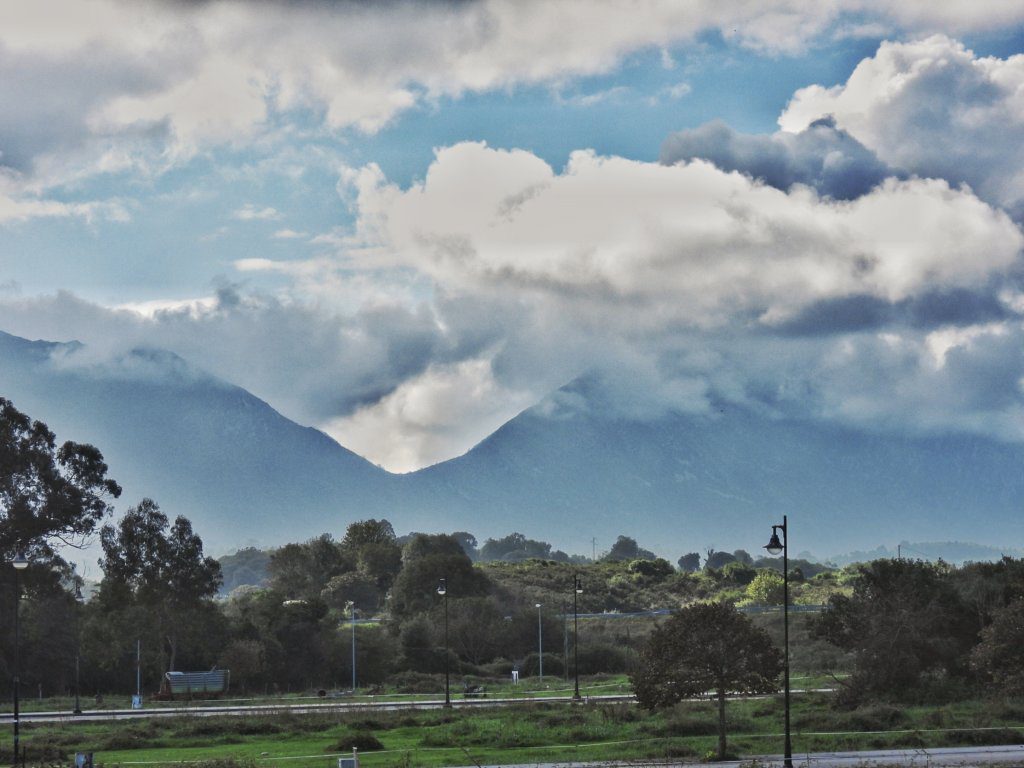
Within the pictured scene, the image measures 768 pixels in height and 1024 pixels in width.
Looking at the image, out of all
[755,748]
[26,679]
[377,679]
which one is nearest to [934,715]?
[755,748]

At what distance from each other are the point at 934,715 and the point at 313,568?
362 ft

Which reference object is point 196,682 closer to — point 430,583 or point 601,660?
point 601,660

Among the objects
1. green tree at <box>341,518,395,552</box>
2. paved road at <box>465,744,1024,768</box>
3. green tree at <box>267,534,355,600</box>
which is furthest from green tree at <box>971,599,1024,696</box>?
green tree at <box>341,518,395,552</box>

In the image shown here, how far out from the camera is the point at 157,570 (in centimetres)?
10150

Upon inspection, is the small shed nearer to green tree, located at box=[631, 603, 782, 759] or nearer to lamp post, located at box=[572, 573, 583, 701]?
lamp post, located at box=[572, 573, 583, 701]

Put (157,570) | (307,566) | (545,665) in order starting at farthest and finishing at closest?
(307,566) → (545,665) → (157,570)

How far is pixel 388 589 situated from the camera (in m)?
156

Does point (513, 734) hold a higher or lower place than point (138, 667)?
higher

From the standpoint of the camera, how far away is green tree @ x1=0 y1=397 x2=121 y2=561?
98.8 meters

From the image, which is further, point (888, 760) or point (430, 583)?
point (430, 583)

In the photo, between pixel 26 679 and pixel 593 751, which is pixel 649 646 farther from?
pixel 26 679

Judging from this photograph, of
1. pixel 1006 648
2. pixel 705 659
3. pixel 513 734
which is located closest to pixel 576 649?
pixel 513 734

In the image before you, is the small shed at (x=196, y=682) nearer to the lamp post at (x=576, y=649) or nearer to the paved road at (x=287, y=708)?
the paved road at (x=287, y=708)

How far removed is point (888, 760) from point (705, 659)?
7771 mm
